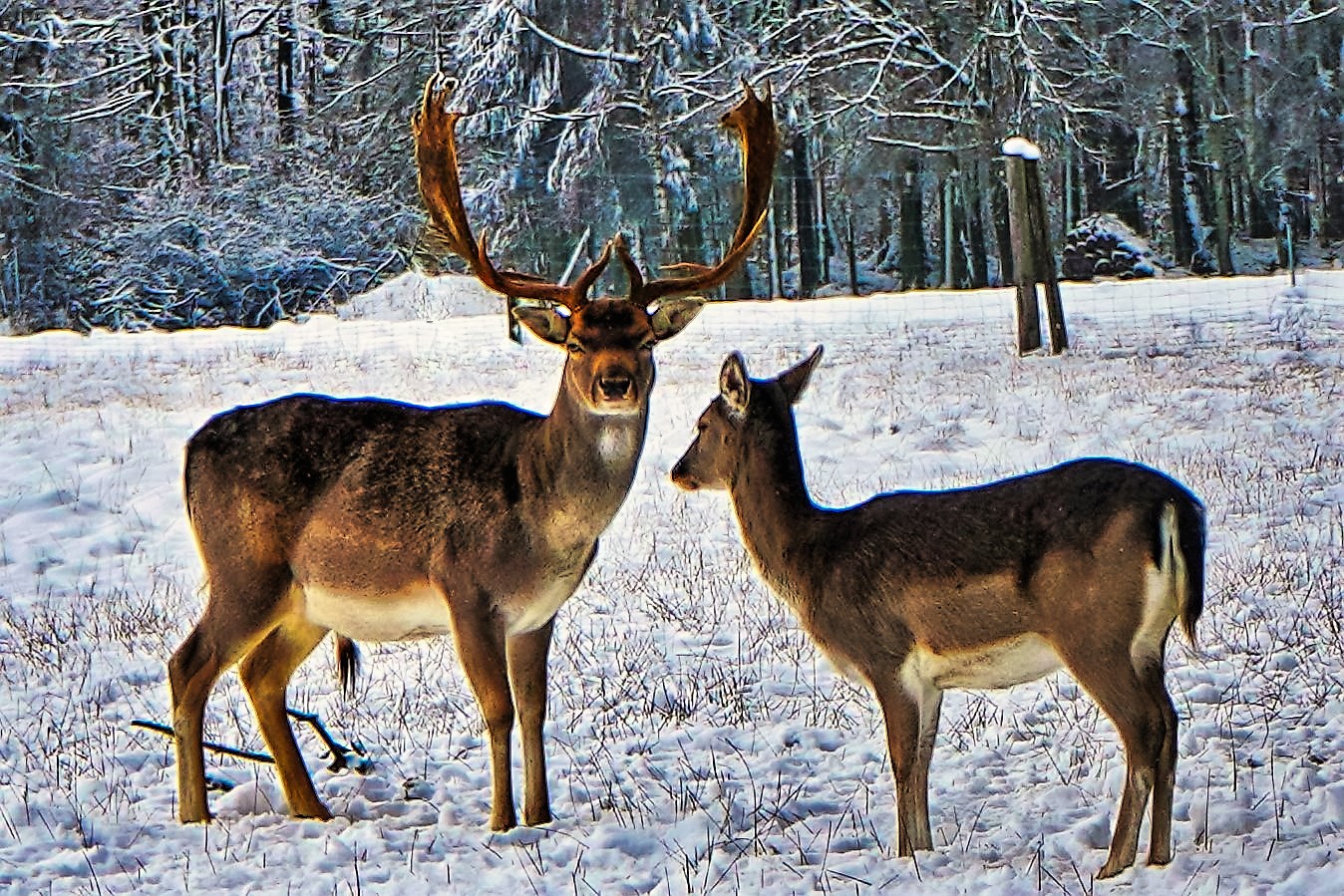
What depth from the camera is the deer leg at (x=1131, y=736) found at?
195 inches

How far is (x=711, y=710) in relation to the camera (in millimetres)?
7137

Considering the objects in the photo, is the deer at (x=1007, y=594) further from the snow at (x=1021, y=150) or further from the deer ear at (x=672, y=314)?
the snow at (x=1021, y=150)

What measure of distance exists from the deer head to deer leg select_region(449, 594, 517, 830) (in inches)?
32.1

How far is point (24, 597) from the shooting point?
9.66 metres

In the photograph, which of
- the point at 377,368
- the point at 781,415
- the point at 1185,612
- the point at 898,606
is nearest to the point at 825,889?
the point at 898,606

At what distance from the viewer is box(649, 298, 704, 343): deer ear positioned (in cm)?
607

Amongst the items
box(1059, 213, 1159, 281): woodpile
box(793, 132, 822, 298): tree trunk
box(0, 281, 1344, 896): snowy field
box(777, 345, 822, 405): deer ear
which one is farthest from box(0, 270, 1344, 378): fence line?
box(777, 345, 822, 405): deer ear

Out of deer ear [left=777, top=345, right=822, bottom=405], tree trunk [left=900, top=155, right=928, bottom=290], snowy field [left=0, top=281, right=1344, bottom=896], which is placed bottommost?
snowy field [left=0, top=281, right=1344, bottom=896]

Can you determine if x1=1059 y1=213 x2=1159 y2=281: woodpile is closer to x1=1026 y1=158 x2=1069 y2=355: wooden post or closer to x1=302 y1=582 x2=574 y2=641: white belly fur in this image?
x1=1026 y1=158 x2=1069 y2=355: wooden post

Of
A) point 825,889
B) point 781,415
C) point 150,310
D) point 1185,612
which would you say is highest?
point 150,310

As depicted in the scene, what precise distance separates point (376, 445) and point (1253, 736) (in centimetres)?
340

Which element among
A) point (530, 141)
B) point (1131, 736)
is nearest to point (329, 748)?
point (1131, 736)

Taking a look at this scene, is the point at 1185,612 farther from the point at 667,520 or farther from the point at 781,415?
the point at 667,520

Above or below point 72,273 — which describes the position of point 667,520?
below
